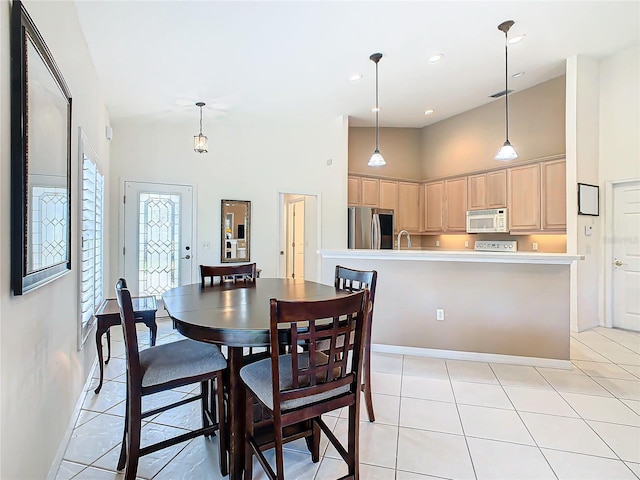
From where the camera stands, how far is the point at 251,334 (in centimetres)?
146

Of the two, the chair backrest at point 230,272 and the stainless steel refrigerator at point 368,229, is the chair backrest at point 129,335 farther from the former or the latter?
the stainless steel refrigerator at point 368,229

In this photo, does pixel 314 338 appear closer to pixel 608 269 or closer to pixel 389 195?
pixel 608 269

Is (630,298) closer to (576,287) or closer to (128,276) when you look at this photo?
(576,287)

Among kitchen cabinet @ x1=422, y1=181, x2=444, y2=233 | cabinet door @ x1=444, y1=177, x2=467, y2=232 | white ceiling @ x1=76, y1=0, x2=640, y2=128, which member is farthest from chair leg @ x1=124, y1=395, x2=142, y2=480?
kitchen cabinet @ x1=422, y1=181, x2=444, y2=233

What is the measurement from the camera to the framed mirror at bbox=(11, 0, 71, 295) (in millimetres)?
1264

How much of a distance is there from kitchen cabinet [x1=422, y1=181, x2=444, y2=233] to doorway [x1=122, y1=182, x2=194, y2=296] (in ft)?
13.7

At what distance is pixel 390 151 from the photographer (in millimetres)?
6598

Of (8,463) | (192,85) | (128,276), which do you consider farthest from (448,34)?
(128,276)

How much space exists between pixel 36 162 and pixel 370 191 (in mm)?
5128

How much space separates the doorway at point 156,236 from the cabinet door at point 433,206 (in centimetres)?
418

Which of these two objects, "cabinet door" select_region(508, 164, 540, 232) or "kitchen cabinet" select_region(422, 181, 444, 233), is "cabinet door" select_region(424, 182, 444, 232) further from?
"cabinet door" select_region(508, 164, 540, 232)

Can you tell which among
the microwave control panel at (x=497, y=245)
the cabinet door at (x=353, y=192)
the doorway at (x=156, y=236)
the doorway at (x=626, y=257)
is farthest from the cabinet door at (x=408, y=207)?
the doorway at (x=156, y=236)

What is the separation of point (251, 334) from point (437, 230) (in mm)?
5534

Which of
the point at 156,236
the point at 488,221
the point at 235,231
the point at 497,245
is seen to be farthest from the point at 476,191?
the point at 156,236
